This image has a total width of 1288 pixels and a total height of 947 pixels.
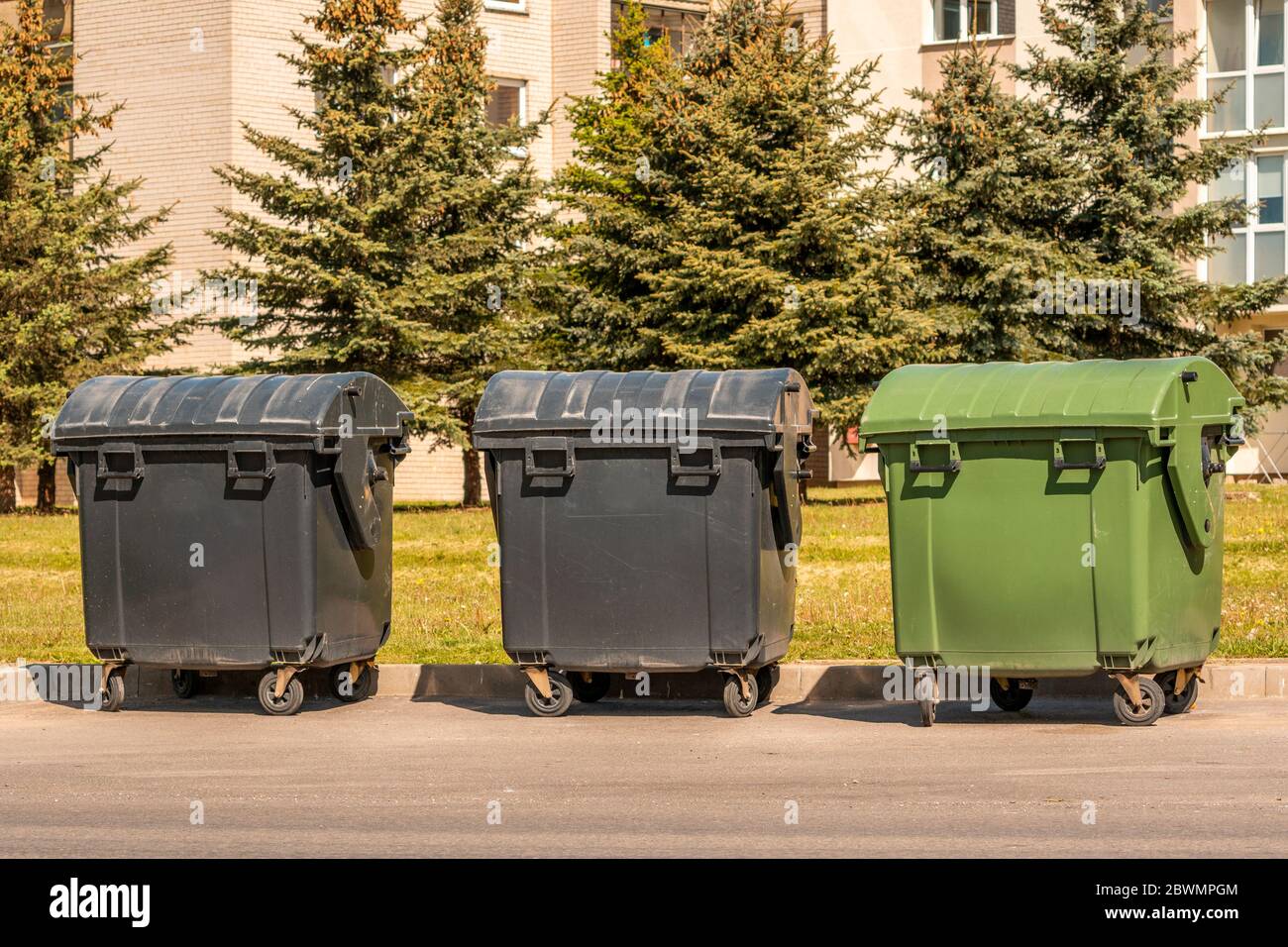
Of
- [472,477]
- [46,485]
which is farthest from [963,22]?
[46,485]

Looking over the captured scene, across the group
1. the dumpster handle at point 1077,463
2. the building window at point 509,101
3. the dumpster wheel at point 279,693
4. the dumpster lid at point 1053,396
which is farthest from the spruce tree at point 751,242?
the dumpster handle at point 1077,463

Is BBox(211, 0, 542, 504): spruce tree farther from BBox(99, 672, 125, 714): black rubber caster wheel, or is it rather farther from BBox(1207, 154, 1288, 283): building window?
BBox(99, 672, 125, 714): black rubber caster wheel

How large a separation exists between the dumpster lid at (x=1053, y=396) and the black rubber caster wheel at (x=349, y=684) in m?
3.52

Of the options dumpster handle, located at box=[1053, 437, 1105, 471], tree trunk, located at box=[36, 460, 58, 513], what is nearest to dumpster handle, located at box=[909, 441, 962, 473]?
dumpster handle, located at box=[1053, 437, 1105, 471]

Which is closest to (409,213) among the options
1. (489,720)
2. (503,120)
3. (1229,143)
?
(503,120)

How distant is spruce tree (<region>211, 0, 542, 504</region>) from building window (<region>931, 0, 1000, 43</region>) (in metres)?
12.8

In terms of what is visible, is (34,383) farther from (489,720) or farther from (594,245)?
(489,720)

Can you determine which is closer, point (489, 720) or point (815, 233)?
point (489, 720)

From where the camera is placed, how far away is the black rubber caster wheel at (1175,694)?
968 cm

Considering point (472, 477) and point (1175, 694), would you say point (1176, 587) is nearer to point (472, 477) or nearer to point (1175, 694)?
point (1175, 694)

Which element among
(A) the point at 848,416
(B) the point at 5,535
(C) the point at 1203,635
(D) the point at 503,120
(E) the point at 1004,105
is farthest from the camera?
(D) the point at 503,120

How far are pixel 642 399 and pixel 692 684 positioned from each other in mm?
1864

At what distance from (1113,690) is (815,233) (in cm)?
1654

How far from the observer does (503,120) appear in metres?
37.2
